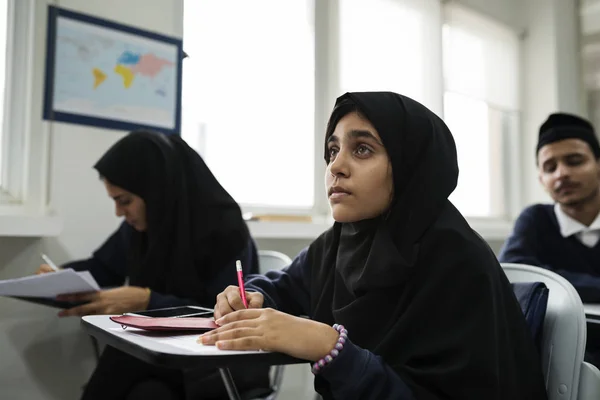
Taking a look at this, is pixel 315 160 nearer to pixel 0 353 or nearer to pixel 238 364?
pixel 0 353

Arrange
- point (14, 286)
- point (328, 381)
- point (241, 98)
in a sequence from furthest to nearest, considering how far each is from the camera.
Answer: point (241, 98)
point (14, 286)
point (328, 381)

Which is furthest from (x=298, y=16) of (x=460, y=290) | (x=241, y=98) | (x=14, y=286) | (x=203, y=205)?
(x=460, y=290)

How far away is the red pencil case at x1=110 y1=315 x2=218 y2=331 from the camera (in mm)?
849

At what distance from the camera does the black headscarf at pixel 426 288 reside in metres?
0.84

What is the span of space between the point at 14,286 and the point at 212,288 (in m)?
0.56

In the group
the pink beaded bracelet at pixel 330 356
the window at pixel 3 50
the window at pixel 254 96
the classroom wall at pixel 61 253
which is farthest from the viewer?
the window at pixel 254 96

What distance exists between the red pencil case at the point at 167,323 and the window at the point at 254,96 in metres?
1.59

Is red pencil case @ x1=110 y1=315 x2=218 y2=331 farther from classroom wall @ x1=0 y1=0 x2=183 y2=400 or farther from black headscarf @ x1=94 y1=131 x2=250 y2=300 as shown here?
classroom wall @ x1=0 y1=0 x2=183 y2=400

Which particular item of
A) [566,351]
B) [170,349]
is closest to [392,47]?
[566,351]

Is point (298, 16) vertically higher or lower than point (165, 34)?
higher

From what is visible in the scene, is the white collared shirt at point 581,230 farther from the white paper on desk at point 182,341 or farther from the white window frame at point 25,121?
the white window frame at point 25,121

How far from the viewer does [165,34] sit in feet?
7.32

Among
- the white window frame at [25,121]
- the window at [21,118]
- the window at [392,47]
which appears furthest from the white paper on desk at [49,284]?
the window at [392,47]

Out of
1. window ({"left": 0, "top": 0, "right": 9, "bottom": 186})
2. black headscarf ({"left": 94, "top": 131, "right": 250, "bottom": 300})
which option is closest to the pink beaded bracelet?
black headscarf ({"left": 94, "top": 131, "right": 250, "bottom": 300})
